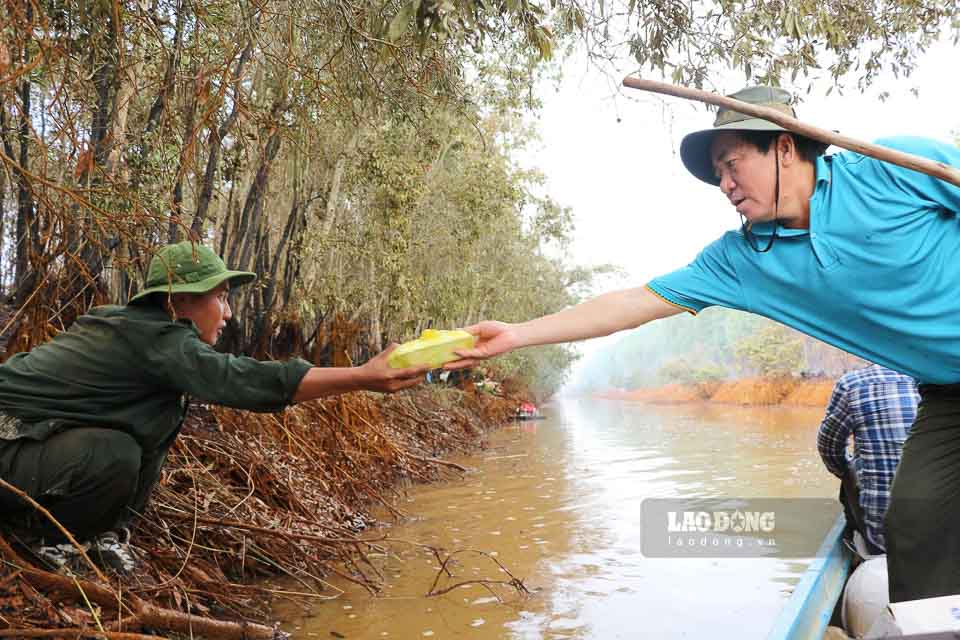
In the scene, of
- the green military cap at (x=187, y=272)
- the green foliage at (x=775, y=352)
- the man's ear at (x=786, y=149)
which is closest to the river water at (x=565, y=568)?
the green military cap at (x=187, y=272)

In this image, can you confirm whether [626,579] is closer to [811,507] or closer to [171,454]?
[171,454]

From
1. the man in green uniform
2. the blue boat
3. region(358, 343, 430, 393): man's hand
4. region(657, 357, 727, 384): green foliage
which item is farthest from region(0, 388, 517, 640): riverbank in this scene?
region(657, 357, 727, 384): green foliage

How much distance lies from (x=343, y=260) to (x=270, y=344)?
11.8ft

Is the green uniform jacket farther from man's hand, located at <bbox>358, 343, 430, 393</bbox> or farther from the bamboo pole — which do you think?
the bamboo pole

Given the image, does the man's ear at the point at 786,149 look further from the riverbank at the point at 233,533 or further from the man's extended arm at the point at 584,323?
the riverbank at the point at 233,533

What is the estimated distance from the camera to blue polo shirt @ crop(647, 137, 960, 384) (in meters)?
2.06

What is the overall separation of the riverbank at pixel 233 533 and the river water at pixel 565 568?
0.26 m

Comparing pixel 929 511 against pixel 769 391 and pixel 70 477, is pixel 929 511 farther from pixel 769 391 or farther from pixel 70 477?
pixel 769 391

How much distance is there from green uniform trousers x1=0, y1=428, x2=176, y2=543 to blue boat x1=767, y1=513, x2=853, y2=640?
2.20 meters

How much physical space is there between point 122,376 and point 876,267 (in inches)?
92.5

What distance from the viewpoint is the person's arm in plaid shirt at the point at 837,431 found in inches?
132

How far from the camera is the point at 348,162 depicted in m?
9.76

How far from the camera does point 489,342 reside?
2.49m

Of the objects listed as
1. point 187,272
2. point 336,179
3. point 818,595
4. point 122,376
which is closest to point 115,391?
point 122,376
